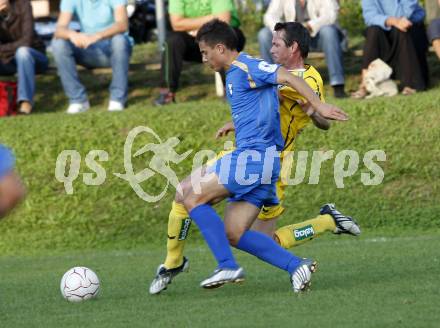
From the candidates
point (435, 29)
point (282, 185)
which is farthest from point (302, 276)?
point (435, 29)

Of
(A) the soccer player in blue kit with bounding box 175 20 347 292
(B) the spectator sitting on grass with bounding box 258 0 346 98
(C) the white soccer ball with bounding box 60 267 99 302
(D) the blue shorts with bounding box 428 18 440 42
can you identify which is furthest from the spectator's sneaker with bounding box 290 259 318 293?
(D) the blue shorts with bounding box 428 18 440 42

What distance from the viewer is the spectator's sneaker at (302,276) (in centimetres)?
720

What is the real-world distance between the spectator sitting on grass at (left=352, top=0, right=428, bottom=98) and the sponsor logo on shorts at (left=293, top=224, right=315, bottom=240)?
572 cm

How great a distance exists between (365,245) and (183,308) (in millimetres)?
4224

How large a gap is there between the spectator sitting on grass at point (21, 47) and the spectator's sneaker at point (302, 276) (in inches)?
291

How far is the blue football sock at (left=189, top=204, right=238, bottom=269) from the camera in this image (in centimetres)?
727

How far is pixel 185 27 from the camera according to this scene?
13.8 meters

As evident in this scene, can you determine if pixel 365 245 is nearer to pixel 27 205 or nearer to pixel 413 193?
pixel 413 193

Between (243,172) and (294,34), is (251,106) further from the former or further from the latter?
(294,34)

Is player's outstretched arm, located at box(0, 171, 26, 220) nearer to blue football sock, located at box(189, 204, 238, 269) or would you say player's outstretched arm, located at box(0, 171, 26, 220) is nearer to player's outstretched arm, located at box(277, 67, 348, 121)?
player's outstretched arm, located at box(277, 67, 348, 121)

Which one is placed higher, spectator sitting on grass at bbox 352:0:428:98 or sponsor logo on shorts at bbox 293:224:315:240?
spectator sitting on grass at bbox 352:0:428:98

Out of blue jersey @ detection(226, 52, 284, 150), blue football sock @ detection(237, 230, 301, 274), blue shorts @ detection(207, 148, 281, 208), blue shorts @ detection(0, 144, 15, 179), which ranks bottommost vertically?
blue football sock @ detection(237, 230, 301, 274)

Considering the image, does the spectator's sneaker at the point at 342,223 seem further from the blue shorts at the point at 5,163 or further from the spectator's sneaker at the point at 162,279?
the blue shorts at the point at 5,163

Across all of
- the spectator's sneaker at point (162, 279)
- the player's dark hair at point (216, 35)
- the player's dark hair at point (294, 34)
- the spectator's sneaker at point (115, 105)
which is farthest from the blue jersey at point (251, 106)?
the spectator's sneaker at point (115, 105)
